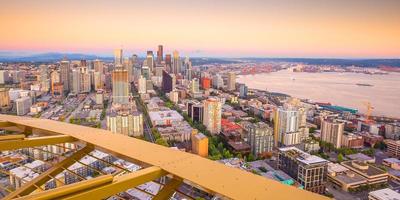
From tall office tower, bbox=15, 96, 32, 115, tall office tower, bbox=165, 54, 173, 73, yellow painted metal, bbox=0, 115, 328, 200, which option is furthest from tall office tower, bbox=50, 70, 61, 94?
yellow painted metal, bbox=0, 115, 328, 200

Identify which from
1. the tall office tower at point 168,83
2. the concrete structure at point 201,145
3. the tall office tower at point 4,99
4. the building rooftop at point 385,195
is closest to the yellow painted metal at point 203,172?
the building rooftop at point 385,195

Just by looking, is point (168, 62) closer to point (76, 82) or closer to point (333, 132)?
point (76, 82)

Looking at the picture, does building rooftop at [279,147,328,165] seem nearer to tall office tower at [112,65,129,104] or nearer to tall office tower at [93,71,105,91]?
tall office tower at [112,65,129,104]

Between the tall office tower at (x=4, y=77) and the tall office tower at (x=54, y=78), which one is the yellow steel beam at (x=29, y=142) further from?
the tall office tower at (x=4, y=77)

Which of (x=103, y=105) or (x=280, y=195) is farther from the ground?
(x=280, y=195)

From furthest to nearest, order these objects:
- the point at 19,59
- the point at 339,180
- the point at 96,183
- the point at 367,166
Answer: the point at 19,59 → the point at 367,166 → the point at 339,180 → the point at 96,183

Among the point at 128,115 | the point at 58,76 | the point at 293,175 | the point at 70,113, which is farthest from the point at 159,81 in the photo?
the point at 293,175

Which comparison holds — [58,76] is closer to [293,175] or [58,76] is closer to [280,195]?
[293,175]
